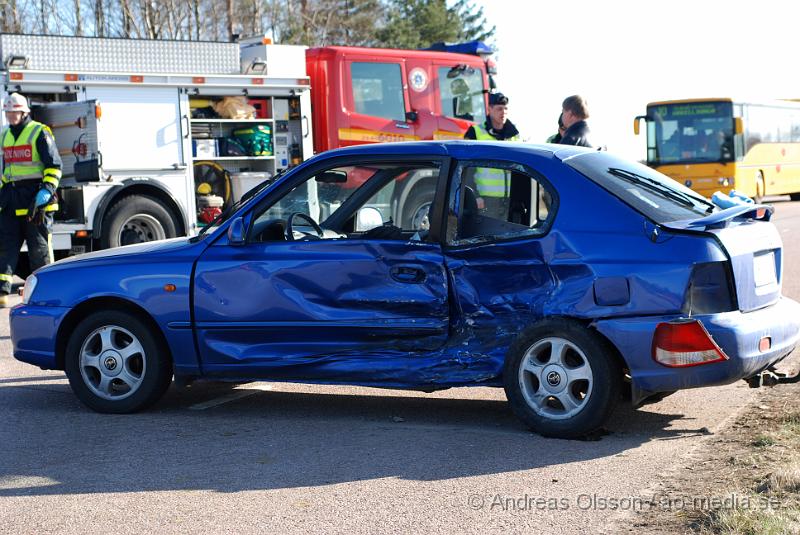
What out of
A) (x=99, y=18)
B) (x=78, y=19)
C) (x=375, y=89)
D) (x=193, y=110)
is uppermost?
(x=99, y=18)

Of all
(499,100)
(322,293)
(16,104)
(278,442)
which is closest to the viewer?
(278,442)

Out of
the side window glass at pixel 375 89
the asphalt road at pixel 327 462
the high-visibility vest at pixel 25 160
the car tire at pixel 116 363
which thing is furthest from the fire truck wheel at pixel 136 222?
the car tire at pixel 116 363

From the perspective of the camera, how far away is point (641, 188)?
6223 mm

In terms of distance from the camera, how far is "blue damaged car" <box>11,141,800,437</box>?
5699 mm

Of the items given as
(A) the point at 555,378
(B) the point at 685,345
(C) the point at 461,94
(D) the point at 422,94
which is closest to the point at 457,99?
(C) the point at 461,94

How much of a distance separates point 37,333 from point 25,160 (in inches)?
214

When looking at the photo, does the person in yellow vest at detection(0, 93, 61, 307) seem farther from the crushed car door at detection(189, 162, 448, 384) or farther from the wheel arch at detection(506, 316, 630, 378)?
the wheel arch at detection(506, 316, 630, 378)

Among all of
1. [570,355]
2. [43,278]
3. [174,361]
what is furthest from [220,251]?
[570,355]

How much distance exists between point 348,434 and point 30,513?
1.86 m

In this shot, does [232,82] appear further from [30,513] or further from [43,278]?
[30,513]

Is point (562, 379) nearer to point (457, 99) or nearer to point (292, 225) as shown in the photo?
point (292, 225)

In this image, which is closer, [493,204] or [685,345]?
[685,345]

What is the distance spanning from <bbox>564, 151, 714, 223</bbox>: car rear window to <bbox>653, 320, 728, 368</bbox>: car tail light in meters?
0.59

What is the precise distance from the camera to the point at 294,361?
6.43 m
